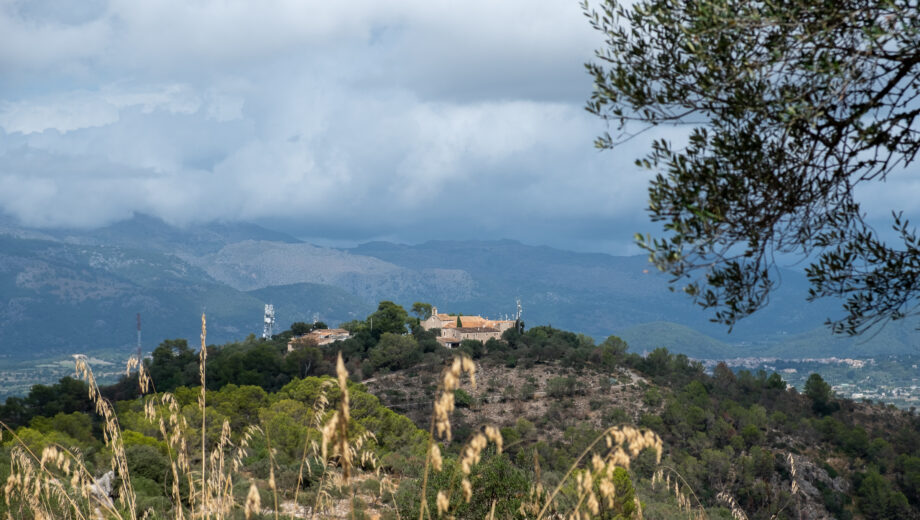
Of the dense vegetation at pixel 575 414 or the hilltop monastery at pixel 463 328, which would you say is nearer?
the dense vegetation at pixel 575 414

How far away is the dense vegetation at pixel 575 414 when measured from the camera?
31.6m

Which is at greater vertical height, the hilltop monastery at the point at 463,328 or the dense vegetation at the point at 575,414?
the hilltop monastery at the point at 463,328

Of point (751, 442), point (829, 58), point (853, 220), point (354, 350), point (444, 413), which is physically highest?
point (829, 58)

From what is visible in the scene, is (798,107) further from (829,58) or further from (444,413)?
(444,413)

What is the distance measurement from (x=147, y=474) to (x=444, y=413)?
47.7 ft

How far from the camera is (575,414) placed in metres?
52.0

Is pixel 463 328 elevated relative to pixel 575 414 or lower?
elevated

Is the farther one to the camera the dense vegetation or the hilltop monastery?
the hilltop monastery

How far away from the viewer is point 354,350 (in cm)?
6838

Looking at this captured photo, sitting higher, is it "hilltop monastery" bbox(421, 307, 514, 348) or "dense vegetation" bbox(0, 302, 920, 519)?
"hilltop monastery" bbox(421, 307, 514, 348)

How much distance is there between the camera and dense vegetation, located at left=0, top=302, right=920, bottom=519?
31609 mm

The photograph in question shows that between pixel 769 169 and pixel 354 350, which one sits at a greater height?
pixel 769 169

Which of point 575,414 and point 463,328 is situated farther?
point 463,328

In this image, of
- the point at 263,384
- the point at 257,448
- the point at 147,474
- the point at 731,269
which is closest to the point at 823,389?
the point at 263,384
